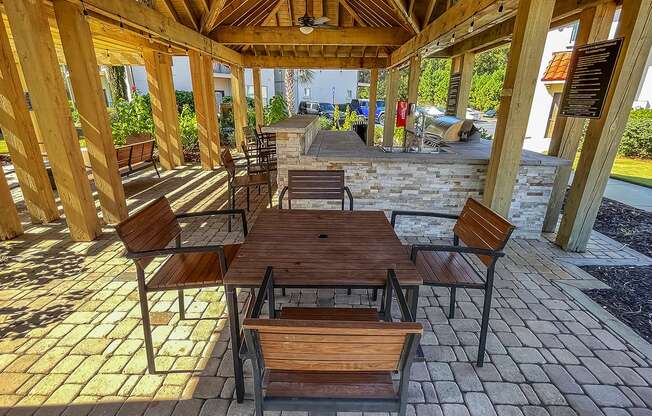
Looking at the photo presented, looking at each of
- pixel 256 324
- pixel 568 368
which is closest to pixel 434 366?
Result: pixel 568 368

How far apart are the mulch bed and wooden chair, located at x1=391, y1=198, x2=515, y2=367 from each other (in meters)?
1.47

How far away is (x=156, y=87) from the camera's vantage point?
6.76m

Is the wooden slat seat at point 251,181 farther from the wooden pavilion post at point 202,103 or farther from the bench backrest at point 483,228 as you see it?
the wooden pavilion post at point 202,103

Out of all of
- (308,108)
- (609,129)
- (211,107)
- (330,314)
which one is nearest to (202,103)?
(211,107)

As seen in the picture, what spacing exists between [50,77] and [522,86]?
469 centimetres

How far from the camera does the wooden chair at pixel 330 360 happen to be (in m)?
1.03

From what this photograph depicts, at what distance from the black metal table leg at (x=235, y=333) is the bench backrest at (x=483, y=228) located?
1.47 metres

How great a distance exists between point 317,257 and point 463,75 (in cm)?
680

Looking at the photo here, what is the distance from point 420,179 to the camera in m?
3.90

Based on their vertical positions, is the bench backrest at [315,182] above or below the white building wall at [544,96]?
below

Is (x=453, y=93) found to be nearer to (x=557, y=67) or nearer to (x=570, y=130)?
(x=570, y=130)

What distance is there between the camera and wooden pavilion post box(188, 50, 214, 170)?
22.2ft

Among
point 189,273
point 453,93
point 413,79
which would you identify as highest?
point 413,79

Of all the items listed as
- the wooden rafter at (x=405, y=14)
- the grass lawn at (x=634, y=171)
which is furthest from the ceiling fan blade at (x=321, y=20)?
the grass lawn at (x=634, y=171)
